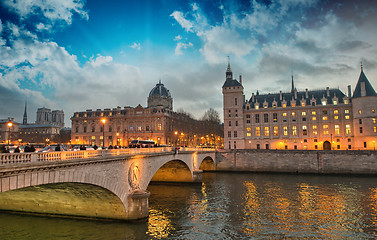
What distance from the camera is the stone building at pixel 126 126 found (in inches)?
4309

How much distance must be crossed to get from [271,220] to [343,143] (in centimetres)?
6795

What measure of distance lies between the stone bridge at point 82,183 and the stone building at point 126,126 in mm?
77653

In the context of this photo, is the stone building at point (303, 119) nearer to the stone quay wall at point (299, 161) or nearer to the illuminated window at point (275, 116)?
the illuminated window at point (275, 116)

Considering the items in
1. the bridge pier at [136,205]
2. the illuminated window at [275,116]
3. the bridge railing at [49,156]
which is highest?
the illuminated window at [275,116]

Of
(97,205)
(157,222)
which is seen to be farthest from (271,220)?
(97,205)

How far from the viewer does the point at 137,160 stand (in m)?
26.8

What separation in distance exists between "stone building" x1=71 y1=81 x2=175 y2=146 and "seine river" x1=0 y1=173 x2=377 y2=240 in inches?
2765

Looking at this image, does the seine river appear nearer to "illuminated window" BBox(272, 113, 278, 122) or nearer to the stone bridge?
the stone bridge

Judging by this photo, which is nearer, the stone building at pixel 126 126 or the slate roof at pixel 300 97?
the slate roof at pixel 300 97

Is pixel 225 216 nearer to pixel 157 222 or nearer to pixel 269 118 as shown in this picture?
pixel 157 222

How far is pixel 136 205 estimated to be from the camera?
24.8 meters

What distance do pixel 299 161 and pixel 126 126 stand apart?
71.7m

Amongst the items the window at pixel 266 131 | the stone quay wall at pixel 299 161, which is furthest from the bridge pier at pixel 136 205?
the window at pixel 266 131

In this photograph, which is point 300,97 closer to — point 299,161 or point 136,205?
point 299,161
